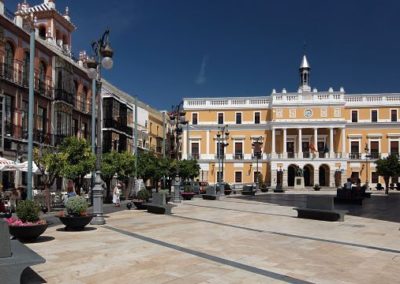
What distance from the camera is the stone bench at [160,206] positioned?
58.1 ft

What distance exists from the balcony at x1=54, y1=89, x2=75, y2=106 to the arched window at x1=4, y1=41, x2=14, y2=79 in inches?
211

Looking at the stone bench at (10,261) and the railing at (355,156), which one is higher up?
the railing at (355,156)

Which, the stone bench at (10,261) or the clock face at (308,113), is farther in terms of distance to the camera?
the clock face at (308,113)

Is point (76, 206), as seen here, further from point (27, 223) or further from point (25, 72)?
point (25, 72)

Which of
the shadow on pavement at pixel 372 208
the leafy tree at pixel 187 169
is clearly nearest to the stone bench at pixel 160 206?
the shadow on pavement at pixel 372 208

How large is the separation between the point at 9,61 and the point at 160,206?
15.2 m

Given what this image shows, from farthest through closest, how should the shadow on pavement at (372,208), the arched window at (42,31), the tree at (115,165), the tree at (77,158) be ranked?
1. the arched window at (42,31)
2. the tree at (115,165)
3. the tree at (77,158)
4. the shadow on pavement at (372,208)

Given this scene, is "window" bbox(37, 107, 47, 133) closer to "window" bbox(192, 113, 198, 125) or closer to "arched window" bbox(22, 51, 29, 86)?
"arched window" bbox(22, 51, 29, 86)

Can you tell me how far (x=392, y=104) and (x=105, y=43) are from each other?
180 ft

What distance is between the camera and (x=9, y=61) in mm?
26656

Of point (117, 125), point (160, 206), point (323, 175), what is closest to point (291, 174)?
point (323, 175)

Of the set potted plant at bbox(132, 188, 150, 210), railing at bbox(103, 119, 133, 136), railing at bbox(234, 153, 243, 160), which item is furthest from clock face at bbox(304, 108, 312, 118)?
potted plant at bbox(132, 188, 150, 210)

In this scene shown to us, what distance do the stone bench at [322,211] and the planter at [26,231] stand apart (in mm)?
9900

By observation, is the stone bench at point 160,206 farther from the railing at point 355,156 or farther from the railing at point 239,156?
the railing at point 355,156
